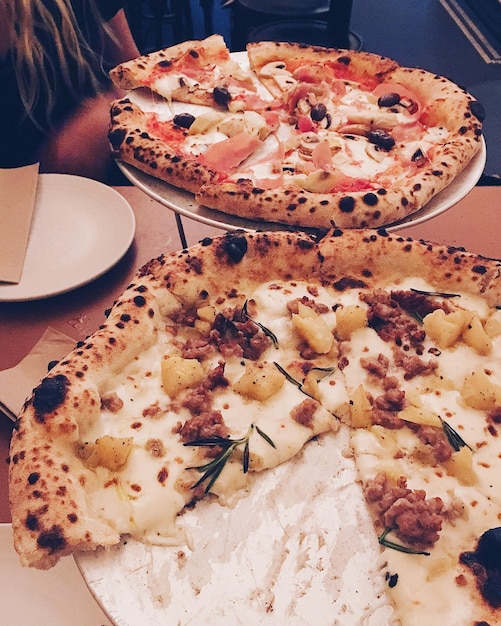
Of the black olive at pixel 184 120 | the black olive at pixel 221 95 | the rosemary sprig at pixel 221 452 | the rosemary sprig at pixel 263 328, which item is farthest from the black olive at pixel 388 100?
the rosemary sprig at pixel 221 452

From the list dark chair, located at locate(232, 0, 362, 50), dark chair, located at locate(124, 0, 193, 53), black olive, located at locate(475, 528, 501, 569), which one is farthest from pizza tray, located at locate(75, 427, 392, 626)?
dark chair, located at locate(124, 0, 193, 53)

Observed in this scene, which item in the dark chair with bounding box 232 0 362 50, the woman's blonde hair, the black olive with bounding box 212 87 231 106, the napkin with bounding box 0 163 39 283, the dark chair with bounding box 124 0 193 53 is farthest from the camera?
the dark chair with bounding box 124 0 193 53

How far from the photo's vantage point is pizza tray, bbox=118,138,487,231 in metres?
1.48

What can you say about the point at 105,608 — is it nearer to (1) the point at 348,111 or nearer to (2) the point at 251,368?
(2) the point at 251,368

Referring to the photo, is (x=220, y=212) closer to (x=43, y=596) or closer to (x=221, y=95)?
(x=221, y=95)

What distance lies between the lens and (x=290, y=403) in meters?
1.18

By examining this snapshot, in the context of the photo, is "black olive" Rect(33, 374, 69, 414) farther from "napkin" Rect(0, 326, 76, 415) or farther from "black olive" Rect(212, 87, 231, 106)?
"black olive" Rect(212, 87, 231, 106)

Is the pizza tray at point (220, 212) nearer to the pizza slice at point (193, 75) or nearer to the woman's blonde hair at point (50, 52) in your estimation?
the pizza slice at point (193, 75)

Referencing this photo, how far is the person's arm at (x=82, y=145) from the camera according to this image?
2516 mm

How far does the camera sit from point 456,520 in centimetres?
103

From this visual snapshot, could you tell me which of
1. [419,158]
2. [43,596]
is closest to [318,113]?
[419,158]

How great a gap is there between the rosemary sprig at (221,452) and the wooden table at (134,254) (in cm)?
52

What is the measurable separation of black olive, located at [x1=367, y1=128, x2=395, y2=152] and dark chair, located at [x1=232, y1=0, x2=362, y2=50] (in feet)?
4.52

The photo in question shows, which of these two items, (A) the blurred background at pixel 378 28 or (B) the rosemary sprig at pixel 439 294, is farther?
(A) the blurred background at pixel 378 28
